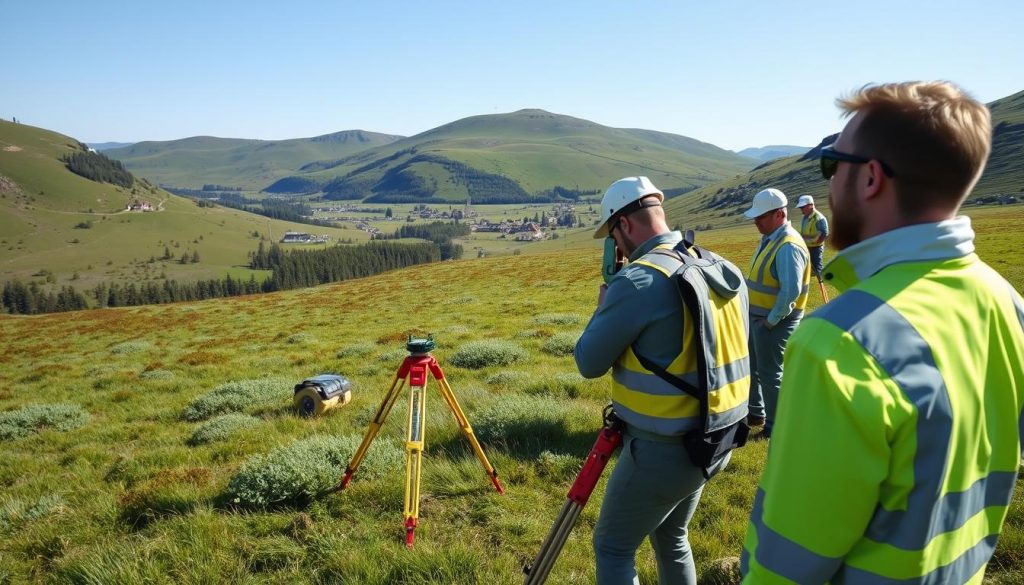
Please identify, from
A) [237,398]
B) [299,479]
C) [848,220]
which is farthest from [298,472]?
[848,220]

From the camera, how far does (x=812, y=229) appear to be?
10289 millimetres

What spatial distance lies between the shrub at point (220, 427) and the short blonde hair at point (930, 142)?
31.7 feet

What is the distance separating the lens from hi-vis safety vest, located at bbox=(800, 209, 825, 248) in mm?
10117

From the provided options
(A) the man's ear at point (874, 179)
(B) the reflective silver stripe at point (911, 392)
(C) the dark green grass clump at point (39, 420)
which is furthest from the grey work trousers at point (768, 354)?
(C) the dark green grass clump at point (39, 420)

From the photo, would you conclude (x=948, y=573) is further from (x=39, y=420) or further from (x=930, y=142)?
(x=39, y=420)

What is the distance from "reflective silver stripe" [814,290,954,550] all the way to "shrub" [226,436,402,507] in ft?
19.1

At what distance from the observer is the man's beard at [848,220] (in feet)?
6.26

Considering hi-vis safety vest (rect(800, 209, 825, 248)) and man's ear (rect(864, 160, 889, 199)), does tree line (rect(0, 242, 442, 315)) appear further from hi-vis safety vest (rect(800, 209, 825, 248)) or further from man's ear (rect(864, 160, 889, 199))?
man's ear (rect(864, 160, 889, 199))

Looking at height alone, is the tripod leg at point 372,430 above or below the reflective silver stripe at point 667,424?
below

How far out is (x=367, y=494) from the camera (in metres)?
6.05

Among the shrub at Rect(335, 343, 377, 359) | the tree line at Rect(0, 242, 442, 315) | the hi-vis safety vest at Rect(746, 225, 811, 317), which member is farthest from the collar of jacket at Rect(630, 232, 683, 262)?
the tree line at Rect(0, 242, 442, 315)

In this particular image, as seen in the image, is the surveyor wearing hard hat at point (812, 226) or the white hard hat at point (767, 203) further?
the surveyor wearing hard hat at point (812, 226)

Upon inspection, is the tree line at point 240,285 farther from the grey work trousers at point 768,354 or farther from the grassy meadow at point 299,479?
the grey work trousers at point 768,354

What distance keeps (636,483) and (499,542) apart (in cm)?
252
